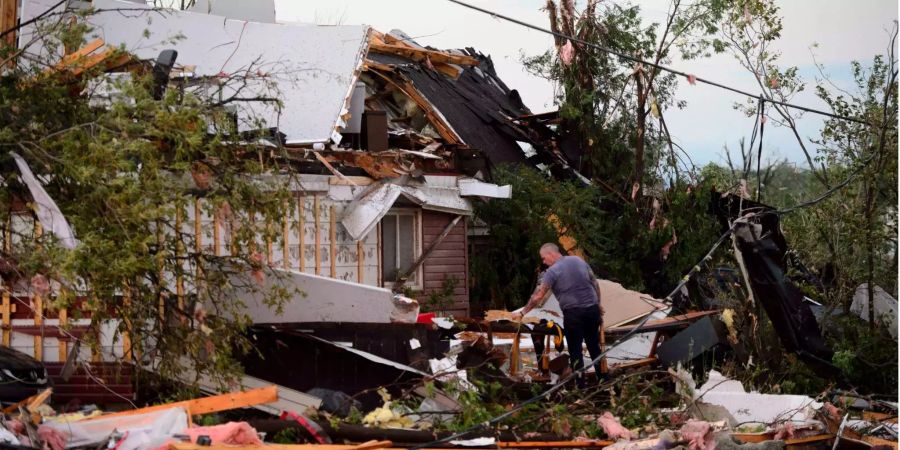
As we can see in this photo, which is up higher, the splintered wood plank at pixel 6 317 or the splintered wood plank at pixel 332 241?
the splintered wood plank at pixel 332 241

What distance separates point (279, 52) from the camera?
624 inches

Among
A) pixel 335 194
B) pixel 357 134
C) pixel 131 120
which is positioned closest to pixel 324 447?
pixel 131 120

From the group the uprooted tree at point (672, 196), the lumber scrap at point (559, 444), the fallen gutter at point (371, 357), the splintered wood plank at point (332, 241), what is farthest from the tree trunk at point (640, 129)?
the lumber scrap at point (559, 444)

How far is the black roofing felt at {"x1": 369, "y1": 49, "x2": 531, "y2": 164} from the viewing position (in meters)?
18.4

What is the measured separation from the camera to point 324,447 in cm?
897

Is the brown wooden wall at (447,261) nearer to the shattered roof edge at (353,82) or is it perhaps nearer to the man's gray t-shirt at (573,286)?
the shattered roof edge at (353,82)

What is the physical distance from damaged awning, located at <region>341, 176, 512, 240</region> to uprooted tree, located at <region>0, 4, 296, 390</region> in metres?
4.30

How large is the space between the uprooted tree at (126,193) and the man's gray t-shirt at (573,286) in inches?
136

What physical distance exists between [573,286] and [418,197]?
3.90 meters

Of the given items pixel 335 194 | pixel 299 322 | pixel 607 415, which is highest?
pixel 335 194

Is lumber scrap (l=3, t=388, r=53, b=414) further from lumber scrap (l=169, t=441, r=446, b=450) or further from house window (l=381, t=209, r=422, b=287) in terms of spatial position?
house window (l=381, t=209, r=422, b=287)

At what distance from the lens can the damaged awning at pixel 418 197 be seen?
47.9ft

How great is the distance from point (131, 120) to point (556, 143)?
1178cm

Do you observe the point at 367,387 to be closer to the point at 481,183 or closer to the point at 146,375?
the point at 146,375
